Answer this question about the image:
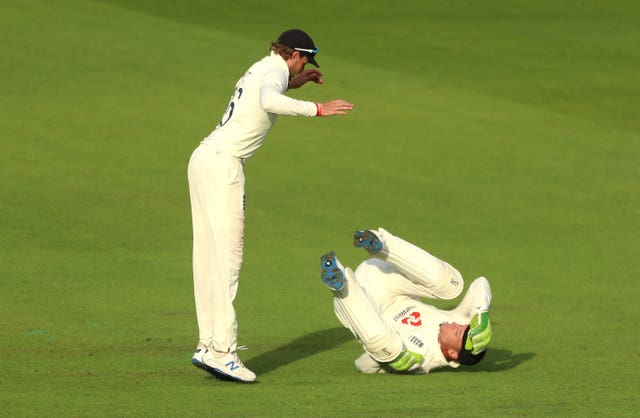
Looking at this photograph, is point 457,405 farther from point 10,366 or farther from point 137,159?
point 137,159

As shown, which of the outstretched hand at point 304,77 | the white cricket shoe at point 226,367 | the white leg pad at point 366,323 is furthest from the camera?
the outstretched hand at point 304,77

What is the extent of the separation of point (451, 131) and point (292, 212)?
5670 millimetres

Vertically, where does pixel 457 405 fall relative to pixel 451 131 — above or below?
below

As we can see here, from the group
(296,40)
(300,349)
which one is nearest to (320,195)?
(300,349)

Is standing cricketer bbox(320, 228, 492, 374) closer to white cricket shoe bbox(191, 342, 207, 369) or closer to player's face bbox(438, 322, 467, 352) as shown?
player's face bbox(438, 322, 467, 352)

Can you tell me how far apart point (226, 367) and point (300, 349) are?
64.4 inches

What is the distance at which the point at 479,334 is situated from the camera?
361 inches

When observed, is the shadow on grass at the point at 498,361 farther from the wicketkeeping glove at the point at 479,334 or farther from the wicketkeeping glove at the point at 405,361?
the wicketkeeping glove at the point at 479,334

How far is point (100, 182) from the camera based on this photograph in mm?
17656

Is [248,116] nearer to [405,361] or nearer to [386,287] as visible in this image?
[386,287]

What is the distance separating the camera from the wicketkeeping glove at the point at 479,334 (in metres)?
9.16

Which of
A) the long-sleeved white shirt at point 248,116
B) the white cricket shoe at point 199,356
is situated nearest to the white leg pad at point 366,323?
the white cricket shoe at point 199,356

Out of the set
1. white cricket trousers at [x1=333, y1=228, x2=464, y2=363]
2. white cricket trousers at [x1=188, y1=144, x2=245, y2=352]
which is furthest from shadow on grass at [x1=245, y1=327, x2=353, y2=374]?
white cricket trousers at [x1=333, y1=228, x2=464, y2=363]

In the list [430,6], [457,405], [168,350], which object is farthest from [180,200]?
[430,6]
